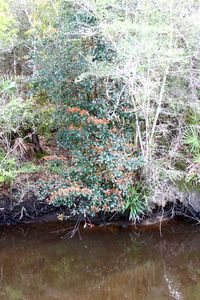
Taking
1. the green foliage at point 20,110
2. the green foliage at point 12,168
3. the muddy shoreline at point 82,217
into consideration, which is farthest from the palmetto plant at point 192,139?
the green foliage at point 12,168

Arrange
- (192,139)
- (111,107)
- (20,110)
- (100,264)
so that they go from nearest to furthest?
(100,264)
(111,107)
(20,110)
(192,139)

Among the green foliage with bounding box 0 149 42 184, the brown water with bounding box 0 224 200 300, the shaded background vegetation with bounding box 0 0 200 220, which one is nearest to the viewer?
the brown water with bounding box 0 224 200 300

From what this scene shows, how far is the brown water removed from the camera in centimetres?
594

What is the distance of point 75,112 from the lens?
22.0 feet

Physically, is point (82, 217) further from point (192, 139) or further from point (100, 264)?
point (192, 139)

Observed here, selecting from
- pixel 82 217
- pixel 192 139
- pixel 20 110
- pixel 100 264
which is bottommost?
pixel 100 264

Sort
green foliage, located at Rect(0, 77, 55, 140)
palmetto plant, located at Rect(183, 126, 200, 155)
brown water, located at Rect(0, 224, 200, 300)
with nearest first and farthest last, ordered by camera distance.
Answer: brown water, located at Rect(0, 224, 200, 300), green foliage, located at Rect(0, 77, 55, 140), palmetto plant, located at Rect(183, 126, 200, 155)

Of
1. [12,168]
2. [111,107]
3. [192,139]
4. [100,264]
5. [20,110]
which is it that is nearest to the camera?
[100,264]

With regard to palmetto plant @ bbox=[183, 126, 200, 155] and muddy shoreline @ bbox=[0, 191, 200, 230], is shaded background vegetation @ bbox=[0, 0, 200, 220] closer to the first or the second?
palmetto plant @ bbox=[183, 126, 200, 155]

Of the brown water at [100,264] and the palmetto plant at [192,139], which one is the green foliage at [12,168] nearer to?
the brown water at [100,264]

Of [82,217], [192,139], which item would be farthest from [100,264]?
[192,139]

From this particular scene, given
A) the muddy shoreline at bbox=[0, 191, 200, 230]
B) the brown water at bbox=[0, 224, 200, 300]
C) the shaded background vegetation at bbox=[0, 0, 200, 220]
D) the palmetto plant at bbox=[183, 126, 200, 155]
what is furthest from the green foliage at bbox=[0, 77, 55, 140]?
the palmetto plant at bbox=[183, 126, 200, 155]

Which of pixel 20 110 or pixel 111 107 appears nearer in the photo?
pixel 111 107

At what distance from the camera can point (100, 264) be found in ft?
22.2
